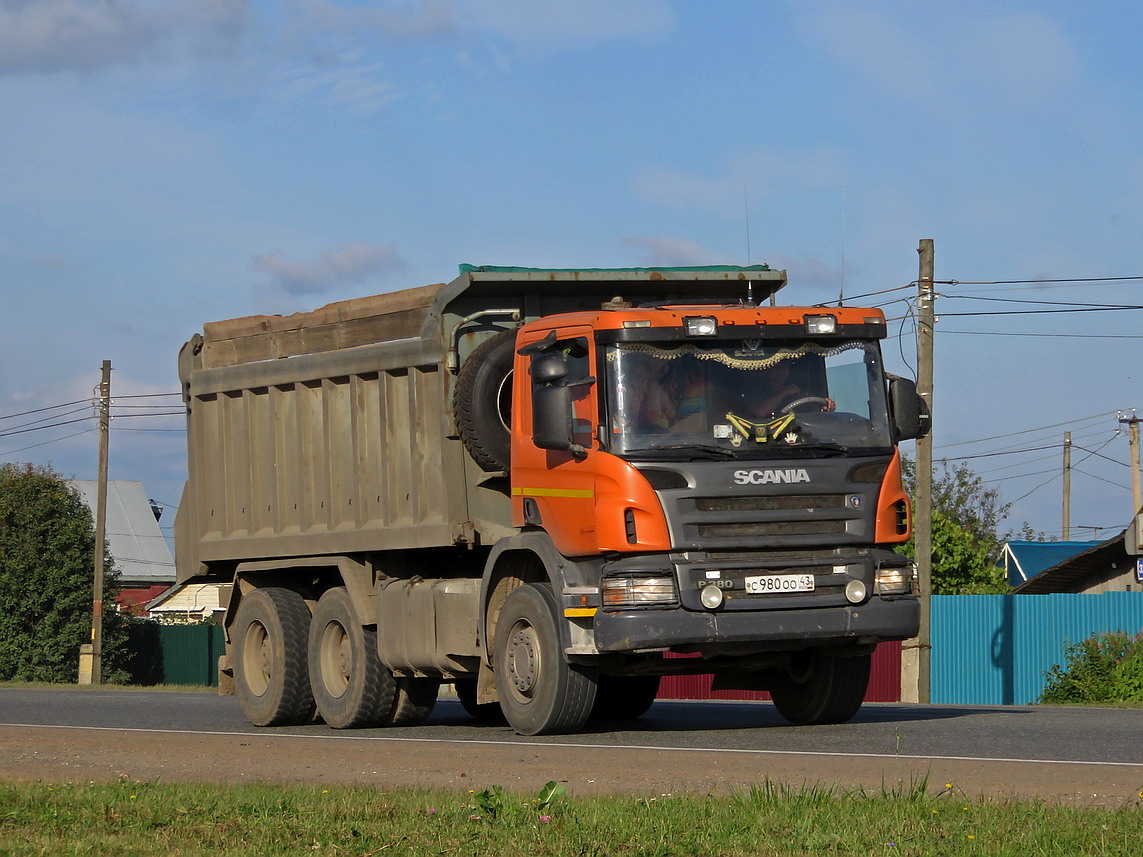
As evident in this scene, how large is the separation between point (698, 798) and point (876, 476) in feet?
14.2

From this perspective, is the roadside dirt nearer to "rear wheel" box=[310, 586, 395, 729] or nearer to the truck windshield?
"rear wheel" box=[310, 586, 395, 729]

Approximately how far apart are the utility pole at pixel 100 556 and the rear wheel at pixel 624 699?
32597 mm

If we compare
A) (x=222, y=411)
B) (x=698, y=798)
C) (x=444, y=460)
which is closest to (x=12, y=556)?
(x=222, y=411)

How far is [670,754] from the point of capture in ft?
33.6

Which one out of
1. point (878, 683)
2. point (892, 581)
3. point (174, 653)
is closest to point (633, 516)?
point (892, 581)

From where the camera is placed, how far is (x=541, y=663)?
11.8 meters

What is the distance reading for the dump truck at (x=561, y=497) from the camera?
11102 mm

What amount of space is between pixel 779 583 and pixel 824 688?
1734mm

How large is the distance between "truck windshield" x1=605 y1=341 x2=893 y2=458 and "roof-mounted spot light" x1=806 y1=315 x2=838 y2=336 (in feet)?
0.39

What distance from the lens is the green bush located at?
70.5 feet

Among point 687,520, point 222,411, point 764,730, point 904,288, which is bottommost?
point 764,730

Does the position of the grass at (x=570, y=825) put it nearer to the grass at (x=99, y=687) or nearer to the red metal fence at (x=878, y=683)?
the red metal fence at (x=878, y=683)

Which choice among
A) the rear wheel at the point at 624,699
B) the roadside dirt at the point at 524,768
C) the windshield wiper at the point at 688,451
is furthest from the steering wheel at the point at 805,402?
the rear wheel at the point at 624,699

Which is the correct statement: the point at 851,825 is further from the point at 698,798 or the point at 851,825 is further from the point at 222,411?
the point at 222,411
